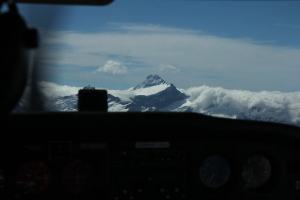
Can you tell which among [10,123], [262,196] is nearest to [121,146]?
[10,123]

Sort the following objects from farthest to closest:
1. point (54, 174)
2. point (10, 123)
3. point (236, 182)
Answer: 1. point (236, 182)
2. point (54, 174)
3. point (10, 123)

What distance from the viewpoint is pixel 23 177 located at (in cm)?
250

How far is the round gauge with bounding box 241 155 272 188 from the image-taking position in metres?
2.75

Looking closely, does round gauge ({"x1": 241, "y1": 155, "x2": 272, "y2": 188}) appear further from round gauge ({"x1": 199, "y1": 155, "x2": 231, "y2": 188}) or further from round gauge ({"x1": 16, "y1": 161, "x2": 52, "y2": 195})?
round gauge ({"x1": 16, "y1": 161, "x2": 52, "y2": 195})

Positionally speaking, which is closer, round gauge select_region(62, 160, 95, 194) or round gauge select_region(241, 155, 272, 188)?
round gauge select_region(62, 160, 95, 194)

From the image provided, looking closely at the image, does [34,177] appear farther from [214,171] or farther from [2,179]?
[214,171]

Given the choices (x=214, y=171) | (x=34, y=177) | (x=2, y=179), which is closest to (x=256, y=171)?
(x=214, y=171)

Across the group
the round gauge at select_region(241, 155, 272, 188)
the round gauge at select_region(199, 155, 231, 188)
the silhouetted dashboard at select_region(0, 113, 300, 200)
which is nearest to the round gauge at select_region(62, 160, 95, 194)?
the silhouetted dashboard at select_region(0, 113, 300, 200)

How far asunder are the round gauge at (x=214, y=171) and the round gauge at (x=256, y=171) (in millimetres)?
116

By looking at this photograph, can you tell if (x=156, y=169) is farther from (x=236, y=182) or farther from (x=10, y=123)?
(x=10, y=123)

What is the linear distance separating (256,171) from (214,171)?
0.29m

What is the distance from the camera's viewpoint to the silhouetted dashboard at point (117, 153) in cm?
244

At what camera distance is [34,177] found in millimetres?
2506

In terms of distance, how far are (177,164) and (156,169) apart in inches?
5.1
